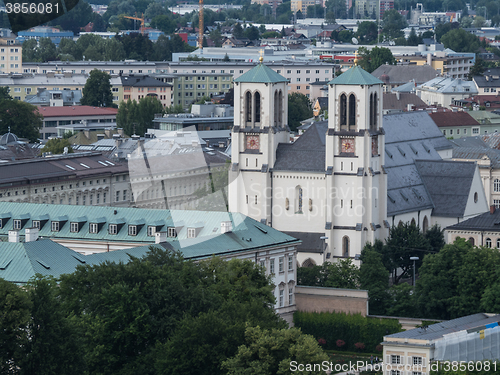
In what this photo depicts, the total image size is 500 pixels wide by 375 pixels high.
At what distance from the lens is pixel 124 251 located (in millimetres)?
86000

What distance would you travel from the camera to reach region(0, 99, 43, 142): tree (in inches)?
6998

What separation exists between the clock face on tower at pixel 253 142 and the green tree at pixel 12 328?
48855 mm

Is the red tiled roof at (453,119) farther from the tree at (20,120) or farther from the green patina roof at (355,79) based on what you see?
the green patina roof at (355,79)

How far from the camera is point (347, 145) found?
108438mm

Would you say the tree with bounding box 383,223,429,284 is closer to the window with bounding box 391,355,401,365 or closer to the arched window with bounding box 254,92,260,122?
the arched window with bounding box 254,92,260,122

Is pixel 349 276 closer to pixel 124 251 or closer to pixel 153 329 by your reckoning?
pixel 124 251

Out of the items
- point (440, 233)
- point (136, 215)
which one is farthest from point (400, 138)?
point (136, 215)

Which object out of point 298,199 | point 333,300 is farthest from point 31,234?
point 298,199

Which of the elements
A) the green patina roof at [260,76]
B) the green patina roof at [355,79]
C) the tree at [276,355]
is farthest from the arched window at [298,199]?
the tree at [276,355]

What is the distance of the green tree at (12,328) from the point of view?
62438mm

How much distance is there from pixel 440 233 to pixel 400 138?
39.5 feet

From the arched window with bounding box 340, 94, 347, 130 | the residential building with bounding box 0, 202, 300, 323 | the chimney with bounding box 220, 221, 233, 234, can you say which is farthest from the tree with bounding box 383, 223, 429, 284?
the chimney with bounding box 220, 221, 233, 234
